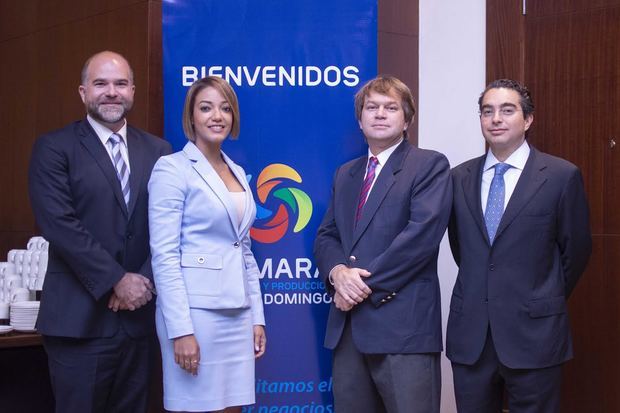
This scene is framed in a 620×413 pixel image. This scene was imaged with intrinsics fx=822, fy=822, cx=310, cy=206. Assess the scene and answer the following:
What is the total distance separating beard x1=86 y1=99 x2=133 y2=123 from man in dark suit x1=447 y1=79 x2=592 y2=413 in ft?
4.55

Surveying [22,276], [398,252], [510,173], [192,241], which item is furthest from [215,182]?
[22,276]

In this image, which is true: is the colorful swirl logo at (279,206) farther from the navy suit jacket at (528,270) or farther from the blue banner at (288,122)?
the navy suit jacket at (528,270)

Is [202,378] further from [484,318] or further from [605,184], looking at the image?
[605,184]

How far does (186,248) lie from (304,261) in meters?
0.90

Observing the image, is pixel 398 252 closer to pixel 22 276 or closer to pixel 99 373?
pixel 99 373

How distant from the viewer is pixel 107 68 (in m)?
3.22

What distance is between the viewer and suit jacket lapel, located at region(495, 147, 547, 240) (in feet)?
10.1

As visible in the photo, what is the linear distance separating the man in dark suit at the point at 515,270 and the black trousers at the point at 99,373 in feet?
3.99

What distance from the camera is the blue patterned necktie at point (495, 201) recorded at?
3.12m

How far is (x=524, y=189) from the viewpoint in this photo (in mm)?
3092

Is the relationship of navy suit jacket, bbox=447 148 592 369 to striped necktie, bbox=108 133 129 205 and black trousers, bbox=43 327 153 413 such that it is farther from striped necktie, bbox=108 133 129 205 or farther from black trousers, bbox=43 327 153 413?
striped necktie, bbox=108 133 129 205

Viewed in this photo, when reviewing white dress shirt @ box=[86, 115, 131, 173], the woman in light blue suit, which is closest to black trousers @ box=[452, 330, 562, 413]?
the woman in light blue suit

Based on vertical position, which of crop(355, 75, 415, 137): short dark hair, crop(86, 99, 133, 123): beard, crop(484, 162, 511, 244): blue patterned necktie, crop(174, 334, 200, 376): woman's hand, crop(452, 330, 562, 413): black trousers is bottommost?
crop(452, 330, 562, 413): black trousers

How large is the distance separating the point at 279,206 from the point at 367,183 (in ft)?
1.99
